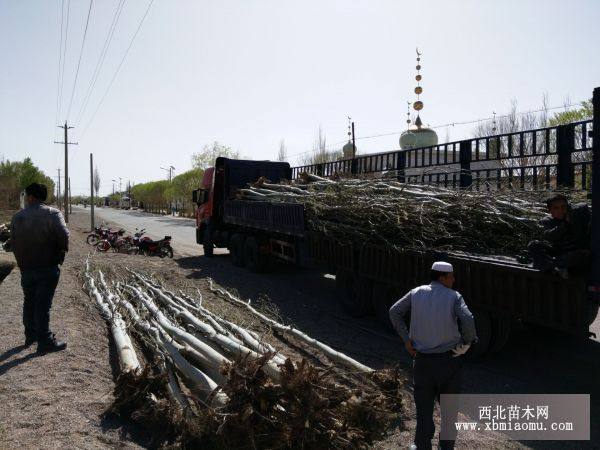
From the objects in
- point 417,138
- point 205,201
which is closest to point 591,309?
point 205,201

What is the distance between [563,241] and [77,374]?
188 inches

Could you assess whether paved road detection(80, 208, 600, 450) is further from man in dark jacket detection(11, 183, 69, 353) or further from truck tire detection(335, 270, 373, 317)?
man in dark jacket detection(11, 183, 69, 353)

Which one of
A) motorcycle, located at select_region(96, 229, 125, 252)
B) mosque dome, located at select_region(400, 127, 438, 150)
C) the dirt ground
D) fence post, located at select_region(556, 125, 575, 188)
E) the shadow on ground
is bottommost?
the shadow on ground

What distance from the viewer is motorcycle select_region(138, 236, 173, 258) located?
15984 millimetres

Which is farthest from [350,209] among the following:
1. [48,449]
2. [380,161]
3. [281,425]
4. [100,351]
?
[48,449]

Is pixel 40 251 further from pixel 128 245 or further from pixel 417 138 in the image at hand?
pixel 417 138

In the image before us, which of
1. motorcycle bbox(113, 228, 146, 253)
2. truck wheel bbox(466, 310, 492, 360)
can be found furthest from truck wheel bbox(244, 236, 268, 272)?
truck wheel bbox(466, 310, 492, 360)

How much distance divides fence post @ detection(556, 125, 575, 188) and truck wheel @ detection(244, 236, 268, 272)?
24.2 feet

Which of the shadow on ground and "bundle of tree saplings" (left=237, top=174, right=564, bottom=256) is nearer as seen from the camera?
the shadow on ground

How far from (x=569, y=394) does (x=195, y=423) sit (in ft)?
12.6

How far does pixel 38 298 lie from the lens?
4992 millimetres

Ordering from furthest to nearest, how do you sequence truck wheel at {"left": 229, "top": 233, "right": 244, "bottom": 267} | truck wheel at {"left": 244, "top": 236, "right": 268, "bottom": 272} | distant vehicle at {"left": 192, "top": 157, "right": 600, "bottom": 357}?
truck wheel at {"left": 229, "top": 233, "right": 244, "bottom": 267}, truck wheel at {"left": 244, "top": 236, "right": 268, "bottom": 272}, distant vehicle at {"left": 192, "top": 157, "right": 600, "bottom": 357}

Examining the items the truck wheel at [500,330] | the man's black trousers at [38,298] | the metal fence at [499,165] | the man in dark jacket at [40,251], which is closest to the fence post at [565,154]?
the metal fence at [499,165]

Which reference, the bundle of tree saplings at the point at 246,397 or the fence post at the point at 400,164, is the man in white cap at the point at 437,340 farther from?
the fence post at the point at 400,164
